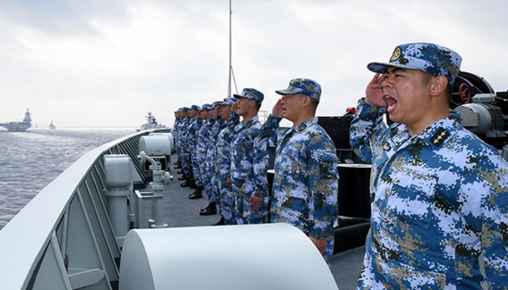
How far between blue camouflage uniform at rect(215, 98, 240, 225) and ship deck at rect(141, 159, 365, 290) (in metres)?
0.76

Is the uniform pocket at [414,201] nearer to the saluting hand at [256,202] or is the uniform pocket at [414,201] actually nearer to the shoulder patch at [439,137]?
the shoulder patch at [439,137]

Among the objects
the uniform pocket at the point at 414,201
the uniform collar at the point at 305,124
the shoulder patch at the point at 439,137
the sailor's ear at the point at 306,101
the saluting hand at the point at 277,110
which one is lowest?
the uniform pocket at the point at 414,201

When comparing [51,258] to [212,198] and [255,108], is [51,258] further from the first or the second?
[212,198]

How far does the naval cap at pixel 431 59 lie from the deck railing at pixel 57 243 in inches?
55.3

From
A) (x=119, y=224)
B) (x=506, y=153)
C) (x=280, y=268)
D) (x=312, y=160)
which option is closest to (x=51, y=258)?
(x=280, y=268)

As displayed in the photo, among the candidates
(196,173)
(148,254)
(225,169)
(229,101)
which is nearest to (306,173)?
(148,254)

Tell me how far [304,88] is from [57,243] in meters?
2.02

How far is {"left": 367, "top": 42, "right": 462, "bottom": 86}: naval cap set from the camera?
1.46 m

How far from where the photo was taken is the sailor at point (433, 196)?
4.10ft

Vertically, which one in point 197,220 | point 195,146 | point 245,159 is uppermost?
point 245,159

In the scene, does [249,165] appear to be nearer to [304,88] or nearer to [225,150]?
[225,150]

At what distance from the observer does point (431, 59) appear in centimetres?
146

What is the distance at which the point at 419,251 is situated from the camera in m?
1.39

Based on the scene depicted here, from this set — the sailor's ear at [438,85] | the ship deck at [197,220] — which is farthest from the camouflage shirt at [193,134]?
the sailor's ear at [438,85]
